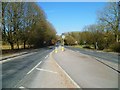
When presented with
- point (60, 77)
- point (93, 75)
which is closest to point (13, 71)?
point (60, 77)

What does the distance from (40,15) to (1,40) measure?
90.8ft

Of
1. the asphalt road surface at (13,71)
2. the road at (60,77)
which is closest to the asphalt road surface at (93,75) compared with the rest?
the road at (60,77)

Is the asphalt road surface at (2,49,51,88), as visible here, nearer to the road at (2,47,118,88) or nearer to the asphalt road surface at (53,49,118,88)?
the road at (2,47,118,88)

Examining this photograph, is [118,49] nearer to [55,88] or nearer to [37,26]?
[37,26]

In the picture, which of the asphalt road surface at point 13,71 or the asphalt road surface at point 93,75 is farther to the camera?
the asphalt road surface at point 13,71

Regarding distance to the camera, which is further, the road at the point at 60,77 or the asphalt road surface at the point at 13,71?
the asphalt road surface at the point at 13,71

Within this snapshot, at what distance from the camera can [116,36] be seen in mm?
62406

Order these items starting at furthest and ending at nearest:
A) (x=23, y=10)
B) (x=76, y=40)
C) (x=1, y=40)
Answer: (x=76, y=40)
(x=23, y=10)
(x=1, y=40)

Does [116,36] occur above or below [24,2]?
below

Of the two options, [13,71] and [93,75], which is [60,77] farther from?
[13,71]

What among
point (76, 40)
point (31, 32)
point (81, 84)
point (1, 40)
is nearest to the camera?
point (81, 84)

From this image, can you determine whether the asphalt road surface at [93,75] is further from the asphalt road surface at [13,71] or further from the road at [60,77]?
the asphalt road surface at [13,71]

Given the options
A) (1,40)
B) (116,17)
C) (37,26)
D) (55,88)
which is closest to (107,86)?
(55,88)

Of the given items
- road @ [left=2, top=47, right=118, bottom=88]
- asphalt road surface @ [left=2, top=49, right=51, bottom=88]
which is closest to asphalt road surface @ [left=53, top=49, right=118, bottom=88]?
road @ [left=2, top=47, right=118, bottom=88]
